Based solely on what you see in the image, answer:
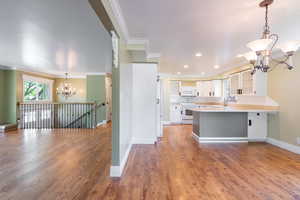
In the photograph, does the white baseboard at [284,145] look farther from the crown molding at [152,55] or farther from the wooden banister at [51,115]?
the wooden banister at [51,115]

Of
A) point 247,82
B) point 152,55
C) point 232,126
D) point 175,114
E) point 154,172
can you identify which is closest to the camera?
point 154,172

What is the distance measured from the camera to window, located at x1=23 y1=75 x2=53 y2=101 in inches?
279

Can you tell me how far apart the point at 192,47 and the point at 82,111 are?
6.45 meters

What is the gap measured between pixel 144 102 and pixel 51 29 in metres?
2.53

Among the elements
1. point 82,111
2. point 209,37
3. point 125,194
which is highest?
point 209,37

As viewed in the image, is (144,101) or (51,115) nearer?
(144,101)

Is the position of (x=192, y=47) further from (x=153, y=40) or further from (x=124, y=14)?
(x=124, y=14)

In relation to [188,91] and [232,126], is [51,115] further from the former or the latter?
[232,126]

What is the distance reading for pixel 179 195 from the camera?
2.01 m

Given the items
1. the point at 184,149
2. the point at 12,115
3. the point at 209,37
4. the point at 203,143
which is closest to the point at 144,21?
the point at 209,37

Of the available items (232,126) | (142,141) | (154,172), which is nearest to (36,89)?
(142,141)

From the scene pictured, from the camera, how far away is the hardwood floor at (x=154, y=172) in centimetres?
206

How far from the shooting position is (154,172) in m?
2.63

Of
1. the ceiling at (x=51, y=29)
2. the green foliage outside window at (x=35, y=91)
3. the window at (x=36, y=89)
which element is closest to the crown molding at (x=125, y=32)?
the ceiling at (x=51, y=29)
